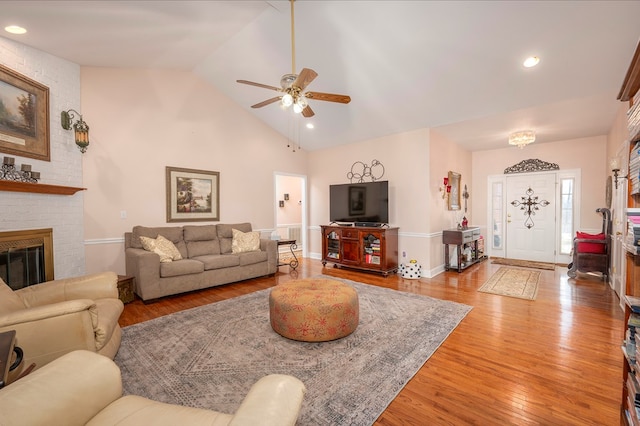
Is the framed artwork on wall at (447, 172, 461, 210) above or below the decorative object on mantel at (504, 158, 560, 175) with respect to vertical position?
below

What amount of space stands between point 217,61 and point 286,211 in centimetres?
459

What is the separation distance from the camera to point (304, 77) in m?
2.56

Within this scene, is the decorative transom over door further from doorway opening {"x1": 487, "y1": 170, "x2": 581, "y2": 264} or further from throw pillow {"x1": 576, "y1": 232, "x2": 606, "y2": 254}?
throw pillow {"x1": 576, "y1": 232, "x2": 606, "y2": 254}

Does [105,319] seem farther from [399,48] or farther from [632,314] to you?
[399,48]

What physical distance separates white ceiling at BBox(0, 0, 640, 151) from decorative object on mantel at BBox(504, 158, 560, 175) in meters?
1.14

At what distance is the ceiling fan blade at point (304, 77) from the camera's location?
249cm

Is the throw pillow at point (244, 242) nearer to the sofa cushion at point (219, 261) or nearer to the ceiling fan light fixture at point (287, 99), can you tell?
the sofa cushion at point (219, 261)

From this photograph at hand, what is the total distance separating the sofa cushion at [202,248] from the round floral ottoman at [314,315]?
93.9 inches

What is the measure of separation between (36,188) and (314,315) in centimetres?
327

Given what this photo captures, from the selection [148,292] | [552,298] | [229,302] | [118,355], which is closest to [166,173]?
[148,292]

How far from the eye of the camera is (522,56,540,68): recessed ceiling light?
120 inches

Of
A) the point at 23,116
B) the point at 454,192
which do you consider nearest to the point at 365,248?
the point at 454,192

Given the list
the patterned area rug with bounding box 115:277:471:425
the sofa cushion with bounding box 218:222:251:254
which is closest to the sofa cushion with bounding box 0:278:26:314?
the patterned area rug with bounding box 115:277:471:425

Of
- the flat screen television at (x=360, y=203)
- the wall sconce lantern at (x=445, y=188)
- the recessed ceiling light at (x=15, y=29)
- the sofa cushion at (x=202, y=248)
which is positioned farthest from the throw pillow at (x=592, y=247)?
the recessed ceiling light at (x=15, y=29)
